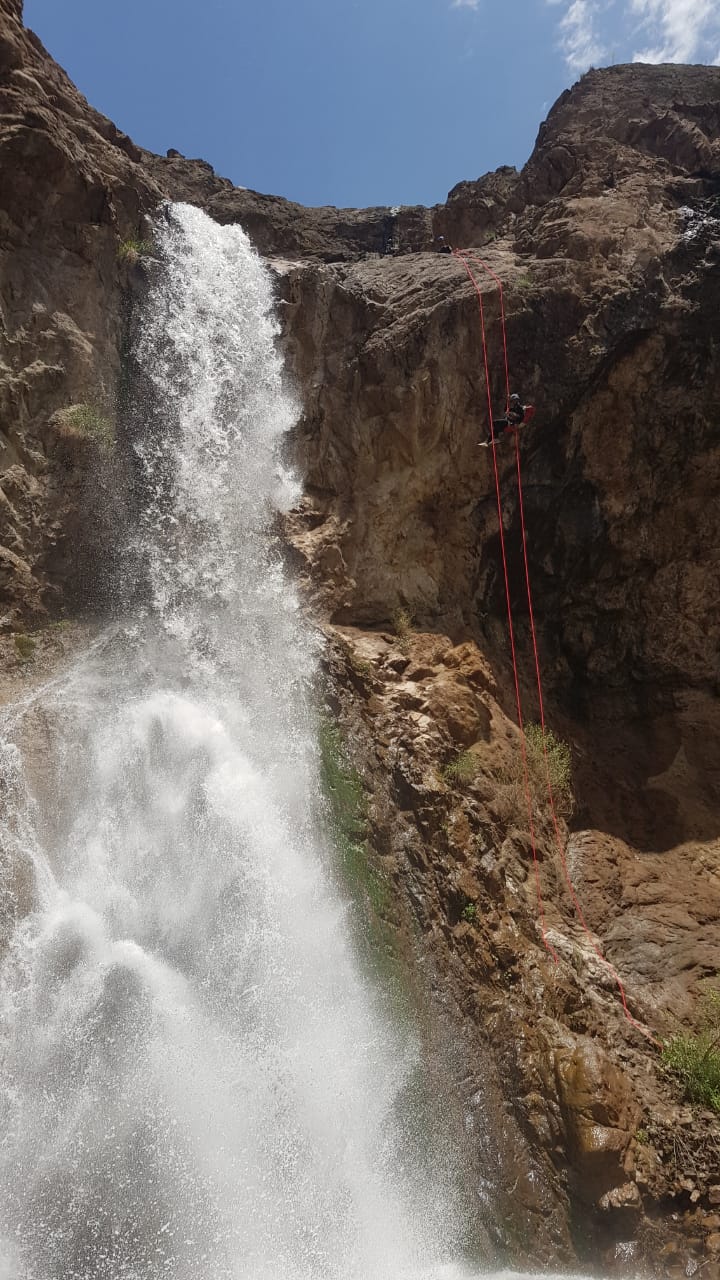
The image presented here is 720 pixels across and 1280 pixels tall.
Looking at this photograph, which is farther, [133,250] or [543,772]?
[133,250]

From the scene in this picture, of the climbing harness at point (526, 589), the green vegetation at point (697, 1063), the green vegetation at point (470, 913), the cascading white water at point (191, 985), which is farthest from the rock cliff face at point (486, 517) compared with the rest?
the cascading white water at point (191, 985)

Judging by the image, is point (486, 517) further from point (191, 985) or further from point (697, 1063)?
point (191, 985)

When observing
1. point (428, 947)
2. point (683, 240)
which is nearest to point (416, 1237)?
point (428, 947)

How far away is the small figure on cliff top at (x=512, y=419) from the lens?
34.7 feet

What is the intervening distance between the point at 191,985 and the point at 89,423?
751 centimetres

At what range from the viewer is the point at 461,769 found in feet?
29.3

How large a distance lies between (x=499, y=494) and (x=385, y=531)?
72.5 inches

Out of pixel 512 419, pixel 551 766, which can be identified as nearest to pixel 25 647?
pixel 551 766

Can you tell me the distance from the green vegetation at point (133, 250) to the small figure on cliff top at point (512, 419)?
6.47 m

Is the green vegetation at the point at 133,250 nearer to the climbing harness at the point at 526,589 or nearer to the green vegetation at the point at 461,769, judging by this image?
the climbing harness at the point at 526,589

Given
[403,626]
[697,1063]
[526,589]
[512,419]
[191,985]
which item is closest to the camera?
[191,985]

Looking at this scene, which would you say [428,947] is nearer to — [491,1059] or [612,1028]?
[491,1059]

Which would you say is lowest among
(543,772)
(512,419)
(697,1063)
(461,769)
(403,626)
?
(697,1063)

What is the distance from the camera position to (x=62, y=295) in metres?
11.1
